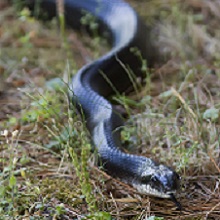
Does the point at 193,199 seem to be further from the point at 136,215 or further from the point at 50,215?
the point at 50,215

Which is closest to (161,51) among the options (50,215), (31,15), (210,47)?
(210,47)

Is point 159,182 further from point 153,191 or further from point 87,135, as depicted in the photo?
point 87,135

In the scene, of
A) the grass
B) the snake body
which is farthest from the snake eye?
the grass

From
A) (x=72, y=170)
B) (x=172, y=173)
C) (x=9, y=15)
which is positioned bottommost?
(x=9, y=15)

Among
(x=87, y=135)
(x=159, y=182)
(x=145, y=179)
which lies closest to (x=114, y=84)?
(x=87, y=135)

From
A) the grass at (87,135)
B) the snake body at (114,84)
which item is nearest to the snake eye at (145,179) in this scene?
the snake body at (114,84)

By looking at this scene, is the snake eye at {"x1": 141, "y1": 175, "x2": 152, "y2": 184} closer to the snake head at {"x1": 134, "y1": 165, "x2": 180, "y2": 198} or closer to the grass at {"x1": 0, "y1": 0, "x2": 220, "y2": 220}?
the snake head at {"x1": 134, "y1": 165, "x2": 180, "y2": 198}

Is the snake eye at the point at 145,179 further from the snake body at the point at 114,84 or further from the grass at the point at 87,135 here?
→ the grass at the point at 87,135
